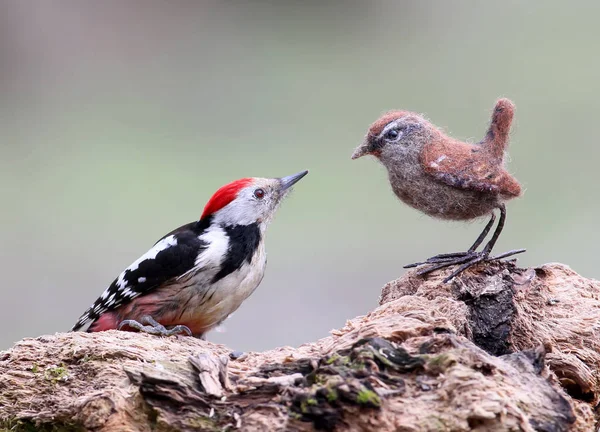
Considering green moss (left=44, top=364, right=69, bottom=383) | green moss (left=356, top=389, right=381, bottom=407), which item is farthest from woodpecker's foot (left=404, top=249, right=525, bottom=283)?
green moss (left=44, top=364, right=69, bottom=383)

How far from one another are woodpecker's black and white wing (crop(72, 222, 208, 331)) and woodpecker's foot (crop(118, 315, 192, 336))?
11cm

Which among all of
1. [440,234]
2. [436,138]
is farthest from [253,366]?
[440,234]

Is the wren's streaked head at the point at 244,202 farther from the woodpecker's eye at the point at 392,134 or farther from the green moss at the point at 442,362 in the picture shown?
the green moss at the point at 442,362

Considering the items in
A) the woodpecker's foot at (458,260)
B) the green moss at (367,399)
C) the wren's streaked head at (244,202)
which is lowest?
the green moss at (367,399)

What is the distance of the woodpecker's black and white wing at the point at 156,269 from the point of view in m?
2.95

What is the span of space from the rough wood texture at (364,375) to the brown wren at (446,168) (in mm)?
248

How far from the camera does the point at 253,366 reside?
85.6 inches

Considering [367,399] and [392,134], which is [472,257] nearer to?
[392,134]

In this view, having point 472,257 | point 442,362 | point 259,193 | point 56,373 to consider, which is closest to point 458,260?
point 472,257

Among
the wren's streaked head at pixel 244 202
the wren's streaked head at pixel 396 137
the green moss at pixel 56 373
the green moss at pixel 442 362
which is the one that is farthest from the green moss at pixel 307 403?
the wren's streaked head at pixel 244 202

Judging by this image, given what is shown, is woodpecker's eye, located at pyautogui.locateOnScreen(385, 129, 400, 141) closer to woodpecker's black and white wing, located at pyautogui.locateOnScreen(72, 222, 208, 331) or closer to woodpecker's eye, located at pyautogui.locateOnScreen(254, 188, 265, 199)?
woodpecker's eye, located at pyautogui.locateOnScreen(254, 188, 265, 199)

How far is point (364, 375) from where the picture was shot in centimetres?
186

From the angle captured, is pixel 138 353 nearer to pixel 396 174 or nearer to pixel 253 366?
pixel 253 366

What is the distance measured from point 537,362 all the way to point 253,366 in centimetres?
82
